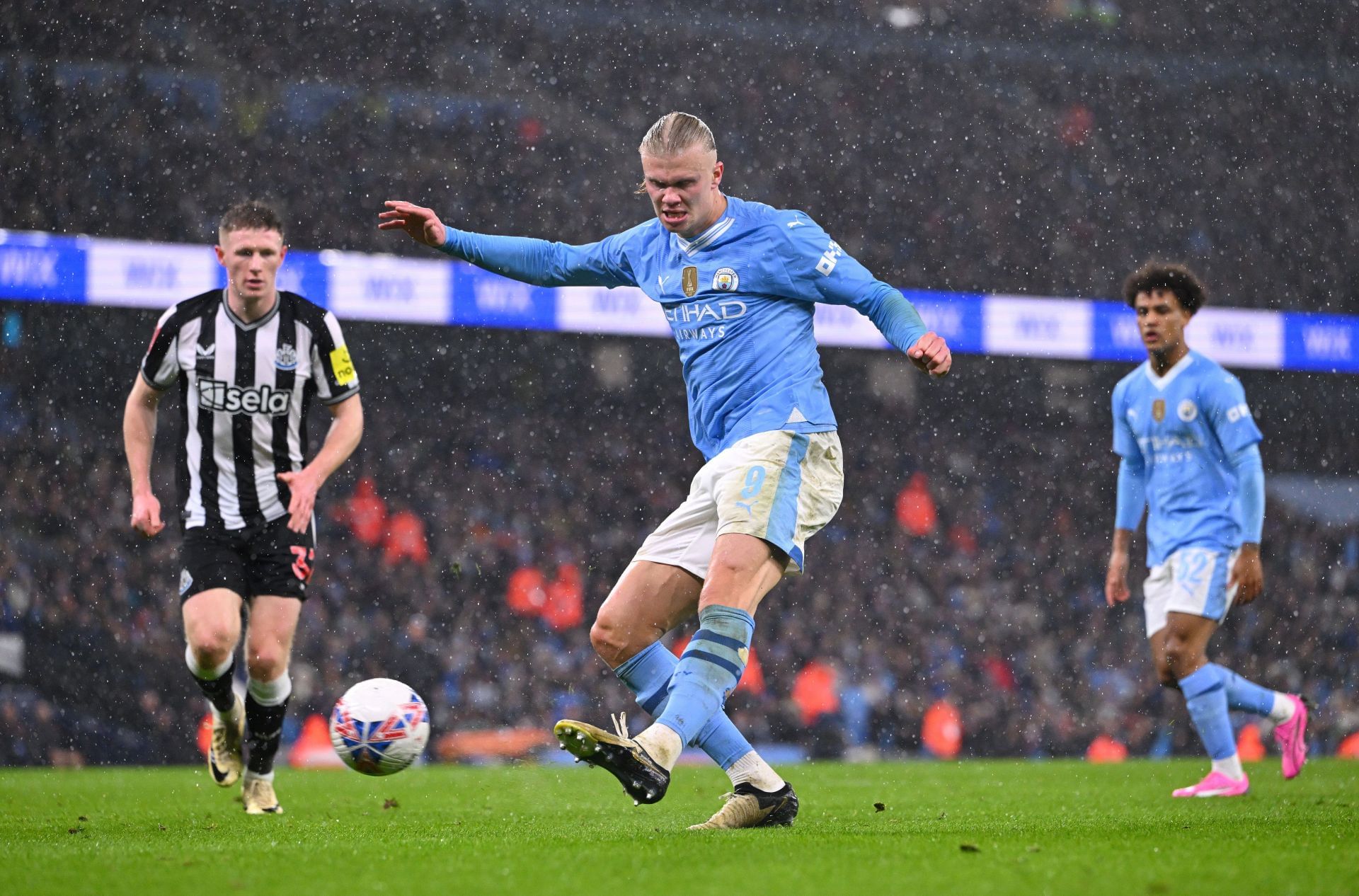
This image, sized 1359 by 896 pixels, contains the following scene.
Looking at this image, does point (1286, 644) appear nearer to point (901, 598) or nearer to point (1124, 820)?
point (901, 598)

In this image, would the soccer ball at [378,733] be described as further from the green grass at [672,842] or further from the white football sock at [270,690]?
the white football sock at [270,690]

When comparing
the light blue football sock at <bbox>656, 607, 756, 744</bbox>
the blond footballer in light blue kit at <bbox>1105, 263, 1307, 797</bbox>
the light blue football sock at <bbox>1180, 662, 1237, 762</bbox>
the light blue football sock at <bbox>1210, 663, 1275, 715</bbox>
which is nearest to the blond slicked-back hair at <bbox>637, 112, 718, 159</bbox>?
the light blue football sock at <bbox>656, 607, 756, 744</bbox>

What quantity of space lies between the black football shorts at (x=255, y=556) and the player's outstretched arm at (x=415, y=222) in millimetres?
1359

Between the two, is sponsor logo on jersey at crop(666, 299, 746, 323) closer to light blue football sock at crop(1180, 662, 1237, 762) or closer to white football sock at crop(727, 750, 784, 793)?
white football sock at crop(727, 750, 784, 793)

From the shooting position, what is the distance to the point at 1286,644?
17266 millimetres

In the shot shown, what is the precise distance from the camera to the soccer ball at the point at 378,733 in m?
4.70

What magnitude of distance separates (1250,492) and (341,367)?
379cm

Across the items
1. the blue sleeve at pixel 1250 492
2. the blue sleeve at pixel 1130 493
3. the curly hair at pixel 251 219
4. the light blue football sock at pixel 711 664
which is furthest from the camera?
the blue sleeve at pixel 1130 493

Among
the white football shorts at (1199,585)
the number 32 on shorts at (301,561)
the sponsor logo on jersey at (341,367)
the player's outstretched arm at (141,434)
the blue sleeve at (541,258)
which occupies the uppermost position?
the blue sleeve at (541,258)

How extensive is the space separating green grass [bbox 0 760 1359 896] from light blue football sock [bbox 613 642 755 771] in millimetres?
278

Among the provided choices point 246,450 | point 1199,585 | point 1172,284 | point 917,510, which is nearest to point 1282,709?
point 1199,585

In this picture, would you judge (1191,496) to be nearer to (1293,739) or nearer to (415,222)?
(1293,739)

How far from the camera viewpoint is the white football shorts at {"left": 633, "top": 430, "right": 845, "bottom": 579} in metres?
4.16

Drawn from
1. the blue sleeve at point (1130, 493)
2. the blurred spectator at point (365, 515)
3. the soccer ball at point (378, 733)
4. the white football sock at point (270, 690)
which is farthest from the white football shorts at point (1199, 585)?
the blurred spectator at point (365, 515)
